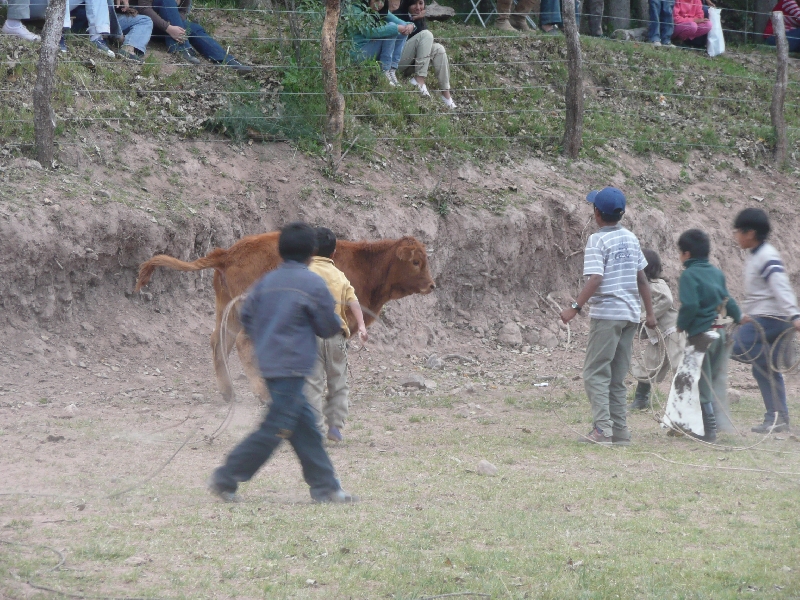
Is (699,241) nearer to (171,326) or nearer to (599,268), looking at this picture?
(599,268)

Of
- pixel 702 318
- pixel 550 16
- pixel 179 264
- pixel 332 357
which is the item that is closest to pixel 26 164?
pixel 179 264

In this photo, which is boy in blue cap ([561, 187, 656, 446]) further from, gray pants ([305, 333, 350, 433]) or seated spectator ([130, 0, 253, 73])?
seated spectator ([130, 0, 253, 73])

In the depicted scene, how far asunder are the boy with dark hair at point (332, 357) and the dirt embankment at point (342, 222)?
3315 mm

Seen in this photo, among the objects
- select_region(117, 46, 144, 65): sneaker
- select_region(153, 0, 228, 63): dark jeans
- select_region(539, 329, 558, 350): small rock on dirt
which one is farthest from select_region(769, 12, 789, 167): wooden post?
select_region(117, 46, 144, 65): sneaker

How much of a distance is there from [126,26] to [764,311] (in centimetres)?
901

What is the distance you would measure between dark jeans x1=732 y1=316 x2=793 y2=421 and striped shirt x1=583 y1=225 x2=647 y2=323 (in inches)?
40.0

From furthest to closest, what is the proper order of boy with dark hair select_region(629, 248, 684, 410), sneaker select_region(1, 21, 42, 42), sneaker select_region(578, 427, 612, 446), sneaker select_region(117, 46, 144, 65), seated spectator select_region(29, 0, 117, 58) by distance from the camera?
1. sneaker select_region(117, 46, 144, 65)
2. seated spectator select_region(29, 0, 117, 58)
3. sneaker select_region(1, 21, 42, 42)
4. boy with dark hair select_region(629, 248, 684, 410)
5. sneaker select_region(578, 427, 612, 446)

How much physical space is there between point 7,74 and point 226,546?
8.43 meters

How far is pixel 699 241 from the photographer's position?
7426 millimetres

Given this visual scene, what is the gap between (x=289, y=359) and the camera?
5285 mm

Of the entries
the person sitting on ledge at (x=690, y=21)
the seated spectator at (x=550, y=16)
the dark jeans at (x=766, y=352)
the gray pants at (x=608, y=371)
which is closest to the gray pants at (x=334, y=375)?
the gray pants at (x=608, y=371)

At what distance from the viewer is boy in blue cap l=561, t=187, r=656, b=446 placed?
7.26 m

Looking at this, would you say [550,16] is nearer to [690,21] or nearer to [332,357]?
[690,21]

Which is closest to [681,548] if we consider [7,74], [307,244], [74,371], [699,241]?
[307,244]
